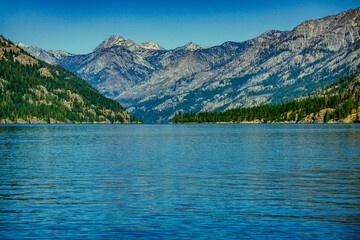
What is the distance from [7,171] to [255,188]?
3647 centimetres

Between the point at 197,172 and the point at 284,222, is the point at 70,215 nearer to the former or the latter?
the point at 284,222

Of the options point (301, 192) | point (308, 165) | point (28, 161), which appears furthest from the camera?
point (28, 161)

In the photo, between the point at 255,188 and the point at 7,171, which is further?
the point at 7,171

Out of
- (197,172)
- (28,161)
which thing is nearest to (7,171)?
(28,161)

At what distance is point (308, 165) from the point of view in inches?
2640

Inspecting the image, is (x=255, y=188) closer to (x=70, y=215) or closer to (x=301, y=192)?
(x=301, y=192)

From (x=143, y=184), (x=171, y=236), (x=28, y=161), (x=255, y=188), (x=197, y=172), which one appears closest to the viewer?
(x=171, y=236)

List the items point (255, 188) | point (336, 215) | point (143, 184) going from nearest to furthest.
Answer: point (336, 215) < point (255, 188) < point (143, 184)

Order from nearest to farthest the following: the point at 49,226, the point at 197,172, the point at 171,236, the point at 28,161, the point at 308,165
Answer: the point at 171,236, the point at 49,226, the point at 197,172, the point at 308,165, the point at 28,161

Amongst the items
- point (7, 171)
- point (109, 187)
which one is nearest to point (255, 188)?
point (109, 187)

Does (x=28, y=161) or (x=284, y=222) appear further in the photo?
(x=28, y=161)

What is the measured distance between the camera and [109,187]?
4584cm

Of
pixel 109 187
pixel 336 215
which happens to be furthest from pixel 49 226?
pixel 336 215

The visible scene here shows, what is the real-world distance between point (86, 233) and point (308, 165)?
48307 mm
